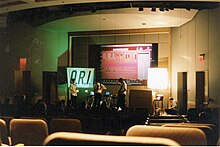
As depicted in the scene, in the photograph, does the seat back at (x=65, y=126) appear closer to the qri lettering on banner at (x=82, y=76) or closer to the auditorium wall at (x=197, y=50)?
the qri lettering on banner at (x=82, y=76)

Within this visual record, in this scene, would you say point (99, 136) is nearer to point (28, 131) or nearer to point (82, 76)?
point (28, 131)

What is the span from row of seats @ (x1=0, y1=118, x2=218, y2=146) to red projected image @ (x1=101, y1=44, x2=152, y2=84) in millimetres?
620

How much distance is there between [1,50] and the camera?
2863mm

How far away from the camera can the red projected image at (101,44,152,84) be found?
263 cm

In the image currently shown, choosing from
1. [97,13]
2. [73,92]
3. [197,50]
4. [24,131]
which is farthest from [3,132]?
[197,50]

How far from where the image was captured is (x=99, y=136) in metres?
1.12

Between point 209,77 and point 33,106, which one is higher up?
point 209,77

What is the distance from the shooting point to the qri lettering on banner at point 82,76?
2.75 meters

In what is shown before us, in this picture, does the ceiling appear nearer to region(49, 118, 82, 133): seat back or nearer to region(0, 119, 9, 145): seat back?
region(49, 118, 82, 133): seat back

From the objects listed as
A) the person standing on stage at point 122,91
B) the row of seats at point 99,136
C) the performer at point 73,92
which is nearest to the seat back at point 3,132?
the row of seats at point 99,136

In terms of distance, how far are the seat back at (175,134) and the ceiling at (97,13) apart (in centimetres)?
134

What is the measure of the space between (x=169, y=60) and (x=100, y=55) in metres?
0.67

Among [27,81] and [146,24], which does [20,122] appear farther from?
[146,24]

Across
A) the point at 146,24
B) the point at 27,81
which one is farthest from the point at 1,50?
the point at 146,24
